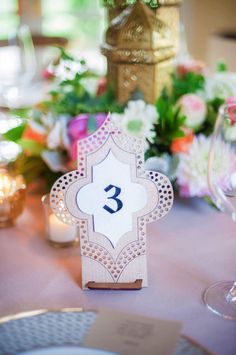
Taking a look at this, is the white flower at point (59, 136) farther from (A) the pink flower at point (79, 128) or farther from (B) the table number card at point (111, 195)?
(B) the table number card at point (111, 195)

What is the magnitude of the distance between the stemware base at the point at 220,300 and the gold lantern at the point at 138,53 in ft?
1.77

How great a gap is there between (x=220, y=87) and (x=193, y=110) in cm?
15

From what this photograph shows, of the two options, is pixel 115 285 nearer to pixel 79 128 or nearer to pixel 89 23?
pixel 79 128

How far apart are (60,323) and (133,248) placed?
0.63ft

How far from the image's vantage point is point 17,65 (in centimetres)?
424

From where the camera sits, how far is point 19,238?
985 mm

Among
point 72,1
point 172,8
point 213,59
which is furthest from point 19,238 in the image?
point 72,1

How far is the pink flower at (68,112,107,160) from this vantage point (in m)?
1.08

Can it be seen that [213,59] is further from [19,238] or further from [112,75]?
[19,238]

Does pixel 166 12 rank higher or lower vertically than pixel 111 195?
higher

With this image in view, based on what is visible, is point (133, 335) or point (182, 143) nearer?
point (133, 335)

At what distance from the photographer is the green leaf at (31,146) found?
3.73ft

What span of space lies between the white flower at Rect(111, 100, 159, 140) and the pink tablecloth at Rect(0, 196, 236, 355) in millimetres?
171

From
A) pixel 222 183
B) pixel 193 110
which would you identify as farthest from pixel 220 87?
pixel 222 183
